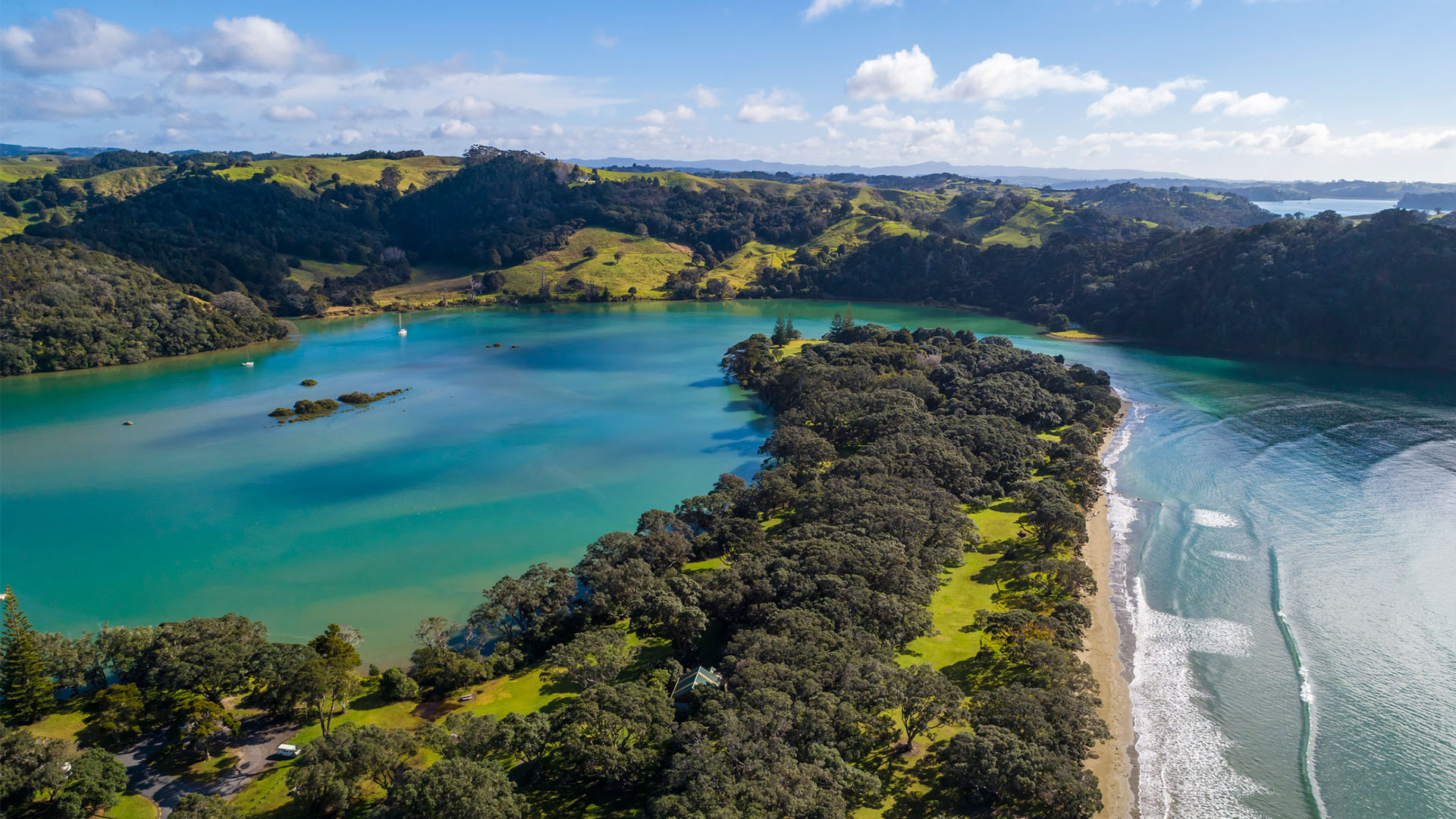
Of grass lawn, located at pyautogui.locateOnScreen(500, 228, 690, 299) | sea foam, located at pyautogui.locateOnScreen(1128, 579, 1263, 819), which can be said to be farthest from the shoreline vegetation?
grass lawn, located at pyautogui.locateOnScreen(500, 228, 690, 299)

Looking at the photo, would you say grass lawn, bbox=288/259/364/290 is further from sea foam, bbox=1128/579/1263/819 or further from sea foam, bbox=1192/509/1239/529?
sea foam, bbox=1128/579/1263/819

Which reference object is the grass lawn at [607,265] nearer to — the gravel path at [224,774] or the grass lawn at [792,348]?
the grass lawn at [792,348]

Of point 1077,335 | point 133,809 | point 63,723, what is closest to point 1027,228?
point 1077,335

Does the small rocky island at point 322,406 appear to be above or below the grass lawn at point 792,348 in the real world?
below

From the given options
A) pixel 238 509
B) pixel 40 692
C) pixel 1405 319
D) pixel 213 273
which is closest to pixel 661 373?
pixel 238 509

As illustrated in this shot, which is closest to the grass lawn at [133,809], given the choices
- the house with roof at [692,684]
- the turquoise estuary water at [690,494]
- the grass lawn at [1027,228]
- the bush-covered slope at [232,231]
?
the turquoise estuary water at [690,494]

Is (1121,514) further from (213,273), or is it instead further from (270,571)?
(213,273)

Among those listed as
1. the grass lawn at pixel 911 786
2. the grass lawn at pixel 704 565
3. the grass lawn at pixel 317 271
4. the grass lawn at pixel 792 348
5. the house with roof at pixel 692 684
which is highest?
the grass lawn at pixel 317 271
